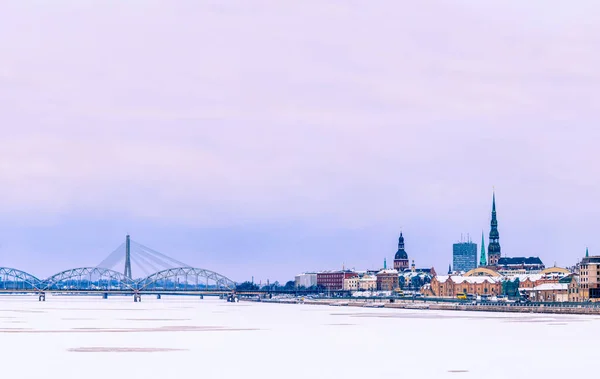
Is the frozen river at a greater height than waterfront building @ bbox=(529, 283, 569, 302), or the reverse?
the frozen river

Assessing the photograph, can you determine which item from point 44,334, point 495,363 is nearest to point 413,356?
point 495,363

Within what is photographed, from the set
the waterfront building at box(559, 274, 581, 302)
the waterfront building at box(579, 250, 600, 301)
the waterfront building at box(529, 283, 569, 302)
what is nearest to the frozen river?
the waterfront building at box(579, 250, 600, 301)

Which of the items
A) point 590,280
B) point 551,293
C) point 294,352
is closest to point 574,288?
point 551,293

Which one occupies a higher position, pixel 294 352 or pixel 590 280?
pixel 590 280

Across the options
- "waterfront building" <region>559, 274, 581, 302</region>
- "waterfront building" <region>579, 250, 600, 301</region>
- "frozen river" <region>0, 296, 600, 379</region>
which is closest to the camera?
"frozen river" <region>0, 296, 600, 379</region>

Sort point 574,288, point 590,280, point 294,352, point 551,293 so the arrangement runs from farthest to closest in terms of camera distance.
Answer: point 551,293, point 574,288, point 590,280, point 294,352

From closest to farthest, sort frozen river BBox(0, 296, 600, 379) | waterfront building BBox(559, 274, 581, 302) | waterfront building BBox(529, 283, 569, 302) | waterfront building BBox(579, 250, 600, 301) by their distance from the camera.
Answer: frozen river BBox(0, 296, 600, 379), waterfront building BBox(579, 250, 600, 301), waterfront building BBox(559, 274, 581, 302), waterfront building BBox(529, 283, 569, 302)

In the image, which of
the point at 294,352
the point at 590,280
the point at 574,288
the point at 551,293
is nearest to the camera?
the point at 294,352

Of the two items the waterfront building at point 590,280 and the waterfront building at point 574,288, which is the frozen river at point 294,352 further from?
the waterfront building at point 574,288

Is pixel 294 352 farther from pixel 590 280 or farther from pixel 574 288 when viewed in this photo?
pixel 574 288

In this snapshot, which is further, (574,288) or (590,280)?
(574,288)

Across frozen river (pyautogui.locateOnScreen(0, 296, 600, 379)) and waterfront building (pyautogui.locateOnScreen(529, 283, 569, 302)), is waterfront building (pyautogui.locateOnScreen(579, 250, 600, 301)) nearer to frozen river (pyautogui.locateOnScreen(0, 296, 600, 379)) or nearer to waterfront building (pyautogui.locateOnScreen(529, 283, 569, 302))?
waterfront building (pyautogui.locateOnScreen(529, 283, 569, 302))

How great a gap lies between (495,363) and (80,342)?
83.2ft

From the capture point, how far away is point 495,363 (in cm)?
4903
